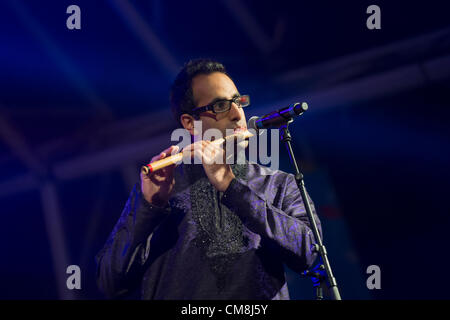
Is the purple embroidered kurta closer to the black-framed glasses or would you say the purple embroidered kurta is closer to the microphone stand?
the microphone stand

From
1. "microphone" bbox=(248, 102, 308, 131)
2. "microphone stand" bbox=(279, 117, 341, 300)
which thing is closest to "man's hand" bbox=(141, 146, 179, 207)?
"microphone" bbox=(248, 102, 308, 131)

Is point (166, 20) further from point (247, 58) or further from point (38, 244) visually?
point (38, 244)

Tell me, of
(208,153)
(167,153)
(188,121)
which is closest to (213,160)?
(208,153)

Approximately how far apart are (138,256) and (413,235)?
283 centimetres

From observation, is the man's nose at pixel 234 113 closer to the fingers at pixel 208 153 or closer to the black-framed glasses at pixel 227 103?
the black-framed glasses at pixel 227 103

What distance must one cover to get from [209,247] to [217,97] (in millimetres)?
829

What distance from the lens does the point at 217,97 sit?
7.25 ft

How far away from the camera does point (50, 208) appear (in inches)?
163

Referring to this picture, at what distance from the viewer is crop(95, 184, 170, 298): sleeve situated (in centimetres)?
184

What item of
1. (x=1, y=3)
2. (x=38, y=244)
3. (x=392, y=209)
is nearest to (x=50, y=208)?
(x=38, y=244)

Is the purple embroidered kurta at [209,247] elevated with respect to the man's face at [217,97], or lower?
lower

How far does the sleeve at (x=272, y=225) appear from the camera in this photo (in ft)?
5.57

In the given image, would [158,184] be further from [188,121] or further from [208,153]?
[188,121]

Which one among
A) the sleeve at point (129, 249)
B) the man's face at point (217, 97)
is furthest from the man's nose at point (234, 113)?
the sleeve at point (129, 249)
